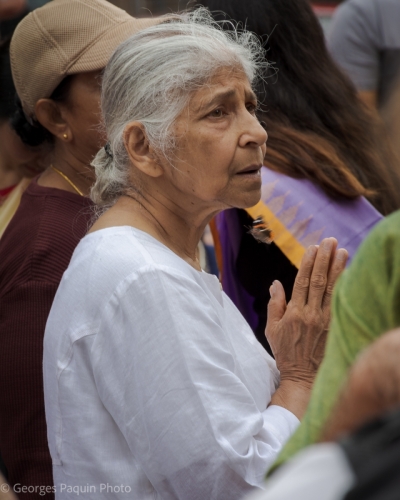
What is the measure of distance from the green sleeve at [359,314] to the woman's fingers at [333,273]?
0.93m

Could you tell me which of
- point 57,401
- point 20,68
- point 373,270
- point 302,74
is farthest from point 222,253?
point 373,270

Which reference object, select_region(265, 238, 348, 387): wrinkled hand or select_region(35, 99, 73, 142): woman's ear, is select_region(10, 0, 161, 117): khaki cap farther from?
select_region(265, 238, 348, 387): wrinkled hand

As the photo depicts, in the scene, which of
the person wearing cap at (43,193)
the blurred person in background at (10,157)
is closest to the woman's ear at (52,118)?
the person wearing cap at (43,193)

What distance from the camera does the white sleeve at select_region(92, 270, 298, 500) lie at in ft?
5.63

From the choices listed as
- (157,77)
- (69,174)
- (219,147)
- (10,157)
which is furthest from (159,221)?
(10,157)

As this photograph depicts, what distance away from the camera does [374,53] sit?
4.15 m

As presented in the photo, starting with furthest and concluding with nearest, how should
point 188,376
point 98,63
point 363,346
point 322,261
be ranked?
point 98,63, point 322,261, point 188,376, point 363,346

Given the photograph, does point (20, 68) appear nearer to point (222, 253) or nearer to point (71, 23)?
point (71, 23)

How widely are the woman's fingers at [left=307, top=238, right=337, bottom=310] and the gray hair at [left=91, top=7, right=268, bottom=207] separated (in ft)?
1.55

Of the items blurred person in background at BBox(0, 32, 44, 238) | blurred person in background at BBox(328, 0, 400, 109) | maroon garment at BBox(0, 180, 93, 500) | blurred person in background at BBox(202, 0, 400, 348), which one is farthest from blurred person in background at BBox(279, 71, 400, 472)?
blurred person in background at BBox(328, 0, 400, 109)

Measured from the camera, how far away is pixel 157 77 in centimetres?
199

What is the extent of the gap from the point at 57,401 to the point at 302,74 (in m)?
1.51

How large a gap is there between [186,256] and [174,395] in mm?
502

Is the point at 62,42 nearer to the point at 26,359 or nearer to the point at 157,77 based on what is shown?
the point at 157,77
